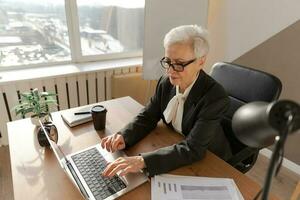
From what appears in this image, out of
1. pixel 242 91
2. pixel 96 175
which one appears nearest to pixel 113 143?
pixel 96 175

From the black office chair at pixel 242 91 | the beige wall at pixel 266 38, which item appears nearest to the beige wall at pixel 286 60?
the beige wall at pixel 266 38

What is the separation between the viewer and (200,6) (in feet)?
7.89

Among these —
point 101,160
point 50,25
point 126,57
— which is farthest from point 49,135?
Result: point 126,57

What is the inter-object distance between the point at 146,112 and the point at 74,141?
386 millimetres

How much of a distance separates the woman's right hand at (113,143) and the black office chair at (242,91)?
545 millimetres

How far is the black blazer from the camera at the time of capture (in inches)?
38.1

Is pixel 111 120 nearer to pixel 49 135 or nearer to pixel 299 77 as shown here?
pixel 49 135

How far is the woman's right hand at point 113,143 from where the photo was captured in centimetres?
107

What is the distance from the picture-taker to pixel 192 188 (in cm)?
86

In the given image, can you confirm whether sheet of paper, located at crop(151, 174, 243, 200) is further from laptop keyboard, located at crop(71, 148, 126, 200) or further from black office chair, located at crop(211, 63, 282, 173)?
black office chair, located at crop(211, 63, 282, 173)

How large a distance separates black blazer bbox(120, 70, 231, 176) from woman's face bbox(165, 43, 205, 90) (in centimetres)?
5

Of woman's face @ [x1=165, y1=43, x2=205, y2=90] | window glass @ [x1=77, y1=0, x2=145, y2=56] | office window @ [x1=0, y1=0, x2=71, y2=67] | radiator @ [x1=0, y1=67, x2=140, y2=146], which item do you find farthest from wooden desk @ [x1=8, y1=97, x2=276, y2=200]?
window glass @ [x1=77, y1=0, x2=145, y2=56]

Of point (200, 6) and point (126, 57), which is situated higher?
point (200, 6)

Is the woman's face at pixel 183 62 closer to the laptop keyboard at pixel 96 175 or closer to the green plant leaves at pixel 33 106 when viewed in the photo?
the laptop keyboard at pixel 96 175
